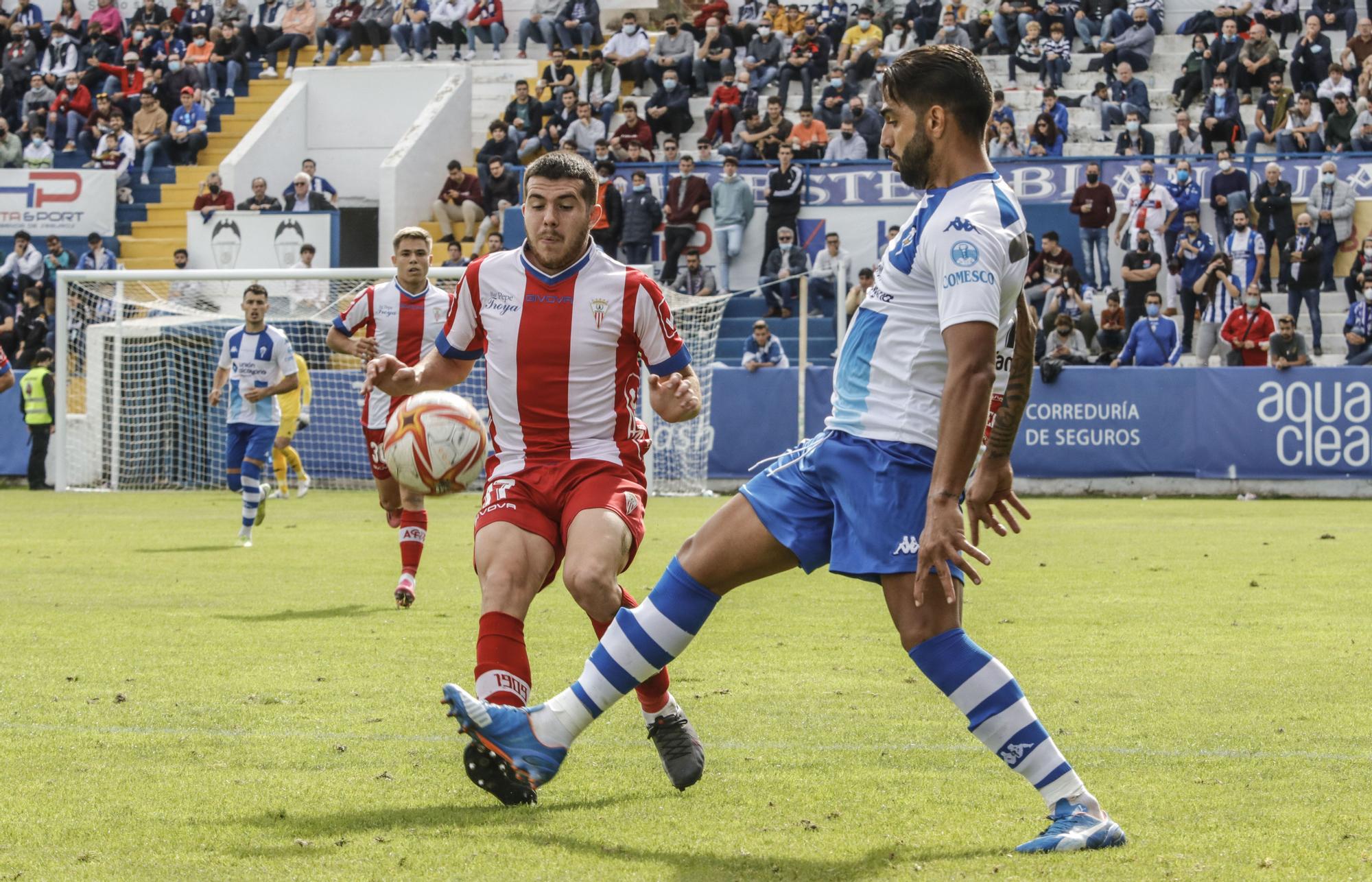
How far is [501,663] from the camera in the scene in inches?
203

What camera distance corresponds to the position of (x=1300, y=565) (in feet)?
40.8

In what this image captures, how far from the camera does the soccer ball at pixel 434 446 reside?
654 cm

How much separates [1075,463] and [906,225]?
17.8m

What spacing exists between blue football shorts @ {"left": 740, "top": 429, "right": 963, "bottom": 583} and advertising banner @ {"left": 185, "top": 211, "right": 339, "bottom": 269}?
2416cm

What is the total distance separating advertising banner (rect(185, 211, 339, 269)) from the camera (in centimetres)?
2827

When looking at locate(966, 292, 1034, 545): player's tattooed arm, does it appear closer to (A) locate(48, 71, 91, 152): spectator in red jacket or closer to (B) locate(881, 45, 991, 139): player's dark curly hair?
(B) locate(881, 45, 991, 139): player's dark curly hair

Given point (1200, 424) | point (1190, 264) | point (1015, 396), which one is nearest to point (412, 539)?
point (1015, 396)

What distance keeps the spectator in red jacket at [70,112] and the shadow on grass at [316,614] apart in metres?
25.2

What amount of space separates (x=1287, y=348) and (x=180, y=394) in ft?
48.6

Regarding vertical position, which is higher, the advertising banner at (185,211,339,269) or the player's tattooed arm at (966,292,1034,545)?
the advertising banner at (185,211,339,269)

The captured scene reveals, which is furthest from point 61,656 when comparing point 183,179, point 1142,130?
point 183,179

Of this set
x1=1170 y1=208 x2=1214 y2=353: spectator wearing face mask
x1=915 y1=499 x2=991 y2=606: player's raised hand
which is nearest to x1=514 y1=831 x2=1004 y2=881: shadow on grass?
x1=915 y1=499 x2=991 y2=606: player's raised hand

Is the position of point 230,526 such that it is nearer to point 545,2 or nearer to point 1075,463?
point 1075,463

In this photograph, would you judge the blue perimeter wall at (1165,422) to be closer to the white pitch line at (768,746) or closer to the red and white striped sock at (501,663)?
the white pitch line at (768,746)
